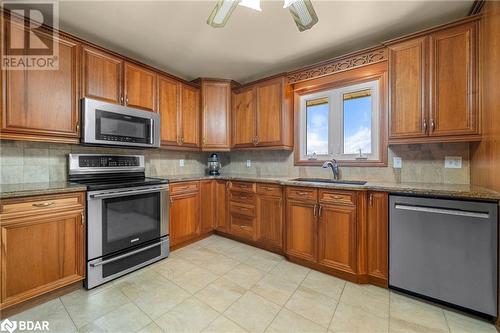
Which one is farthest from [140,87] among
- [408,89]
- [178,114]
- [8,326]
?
[408,89]

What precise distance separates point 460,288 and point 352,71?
2.23 m

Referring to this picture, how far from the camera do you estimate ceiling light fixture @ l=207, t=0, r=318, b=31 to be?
136 centimetres

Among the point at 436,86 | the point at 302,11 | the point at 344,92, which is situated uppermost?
the point at 302,11

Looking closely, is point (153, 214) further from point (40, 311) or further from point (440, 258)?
point (440, 258)

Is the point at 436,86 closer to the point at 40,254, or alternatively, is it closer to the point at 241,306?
the point at 241,306

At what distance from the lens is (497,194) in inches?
58.3

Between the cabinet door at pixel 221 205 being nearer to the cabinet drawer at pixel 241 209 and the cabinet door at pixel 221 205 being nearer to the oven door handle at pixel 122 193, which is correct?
the cabinet drawer at pixel 241 209

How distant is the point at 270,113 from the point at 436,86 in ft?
5.83

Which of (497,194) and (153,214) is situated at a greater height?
(497,194)

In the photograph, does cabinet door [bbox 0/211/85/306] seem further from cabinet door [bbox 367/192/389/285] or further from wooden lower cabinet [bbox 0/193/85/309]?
cabinet door [bbox 367/192/389/285]

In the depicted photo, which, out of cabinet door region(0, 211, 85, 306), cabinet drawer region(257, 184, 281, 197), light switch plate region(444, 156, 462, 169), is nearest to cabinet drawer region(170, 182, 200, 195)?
cabinet drawer region(257, 184, 281, 197)

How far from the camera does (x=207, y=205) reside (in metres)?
3.14

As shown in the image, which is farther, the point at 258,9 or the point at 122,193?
the point at 122,193

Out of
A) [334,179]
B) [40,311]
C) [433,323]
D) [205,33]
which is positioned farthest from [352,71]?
[40,311]
